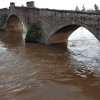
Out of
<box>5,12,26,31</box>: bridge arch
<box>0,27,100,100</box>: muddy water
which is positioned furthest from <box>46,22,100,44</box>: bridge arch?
<box>5,12,26,31</box>: bridge arch

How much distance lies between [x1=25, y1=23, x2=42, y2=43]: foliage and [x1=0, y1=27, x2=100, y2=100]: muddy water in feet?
8.45

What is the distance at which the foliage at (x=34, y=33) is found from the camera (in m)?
20.8

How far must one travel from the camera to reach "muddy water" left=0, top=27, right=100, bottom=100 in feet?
31.7

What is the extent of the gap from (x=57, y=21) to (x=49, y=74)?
7503 mm

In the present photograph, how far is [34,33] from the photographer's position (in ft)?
68.6

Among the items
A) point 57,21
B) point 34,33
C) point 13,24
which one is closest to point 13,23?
point 13,24

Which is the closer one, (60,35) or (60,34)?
(60,34)

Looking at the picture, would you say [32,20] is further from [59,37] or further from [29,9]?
[59,37]

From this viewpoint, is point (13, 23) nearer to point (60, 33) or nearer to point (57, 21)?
point (60, 33)

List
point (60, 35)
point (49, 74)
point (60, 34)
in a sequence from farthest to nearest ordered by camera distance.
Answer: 1. point (60, 35)
2. point (60, 34)
3. point (49, 74)

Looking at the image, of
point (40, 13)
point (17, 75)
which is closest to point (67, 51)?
point (40, 13)

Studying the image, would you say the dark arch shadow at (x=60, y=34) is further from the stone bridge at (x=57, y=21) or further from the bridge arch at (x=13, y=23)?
the bridge arch at (x=13, y=23)

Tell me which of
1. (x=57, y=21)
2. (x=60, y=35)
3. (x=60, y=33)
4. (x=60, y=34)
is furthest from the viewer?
(x=60, y=35)

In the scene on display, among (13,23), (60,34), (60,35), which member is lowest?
(60,35)
